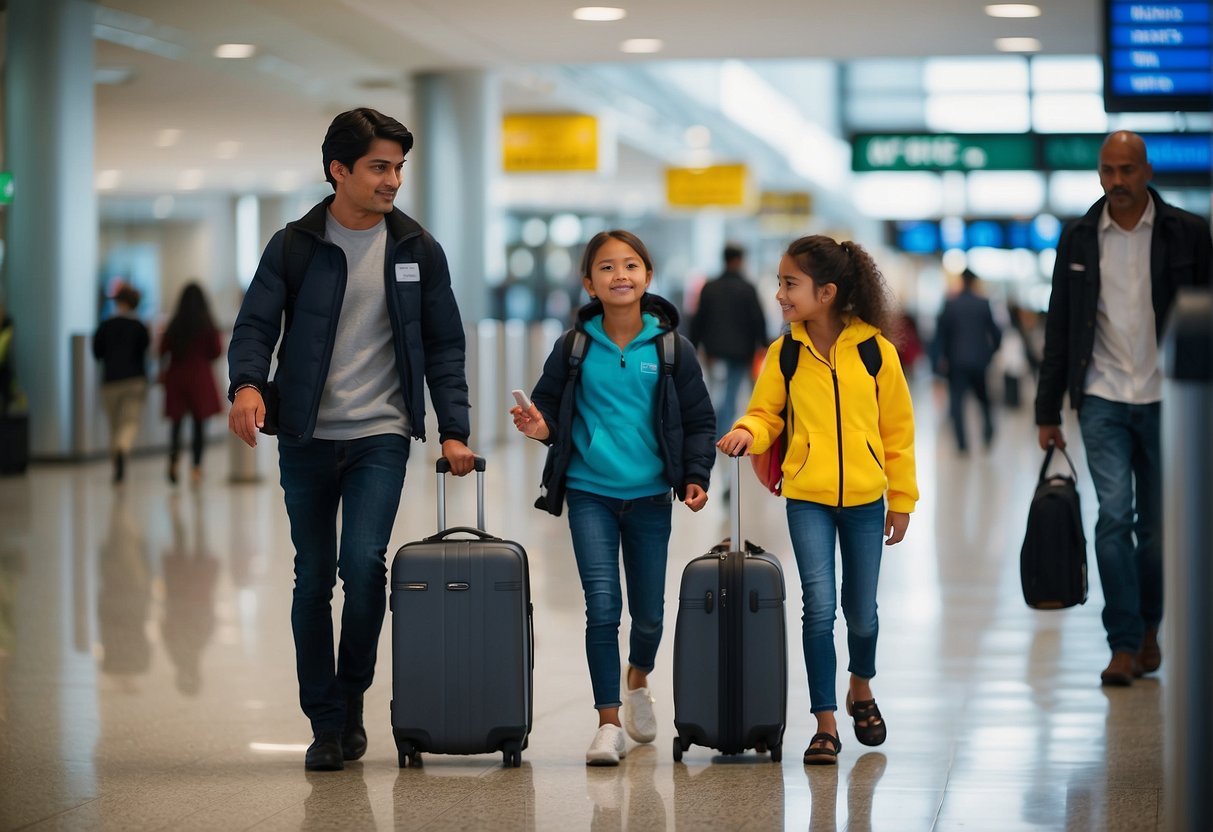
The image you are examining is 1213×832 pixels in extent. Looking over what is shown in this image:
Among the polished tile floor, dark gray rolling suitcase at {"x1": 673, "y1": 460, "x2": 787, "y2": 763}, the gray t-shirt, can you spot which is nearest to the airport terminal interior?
the polished tile floor

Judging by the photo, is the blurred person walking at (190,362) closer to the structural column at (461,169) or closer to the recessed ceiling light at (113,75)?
the structural column at (461,169)

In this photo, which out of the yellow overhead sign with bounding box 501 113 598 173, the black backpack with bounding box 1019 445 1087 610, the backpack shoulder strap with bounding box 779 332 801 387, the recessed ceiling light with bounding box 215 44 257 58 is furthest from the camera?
the yellow overhead sign with bounding box 501 113 598 173

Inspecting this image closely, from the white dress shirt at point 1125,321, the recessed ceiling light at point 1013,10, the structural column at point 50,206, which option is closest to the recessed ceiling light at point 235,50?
the structural column at point 50,206

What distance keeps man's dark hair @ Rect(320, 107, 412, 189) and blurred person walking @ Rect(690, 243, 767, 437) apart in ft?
28.3

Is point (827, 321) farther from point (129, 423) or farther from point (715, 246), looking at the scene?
point (715, 246)

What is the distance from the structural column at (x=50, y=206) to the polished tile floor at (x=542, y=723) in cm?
541

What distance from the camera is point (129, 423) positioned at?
15.0 m

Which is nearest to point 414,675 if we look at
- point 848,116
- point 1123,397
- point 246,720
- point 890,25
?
point 246,720

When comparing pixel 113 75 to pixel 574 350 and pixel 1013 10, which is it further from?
pixel 574 350

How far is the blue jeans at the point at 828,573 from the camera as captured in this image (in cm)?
480

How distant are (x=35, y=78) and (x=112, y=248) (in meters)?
20.3

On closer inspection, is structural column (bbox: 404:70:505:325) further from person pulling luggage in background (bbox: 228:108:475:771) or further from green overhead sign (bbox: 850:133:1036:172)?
person pulling luggage in background (bbox: 228:108:475:771)

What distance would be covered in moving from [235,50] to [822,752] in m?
14.3

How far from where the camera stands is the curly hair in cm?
480
